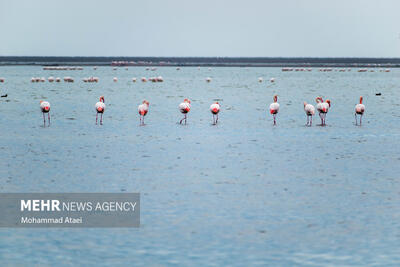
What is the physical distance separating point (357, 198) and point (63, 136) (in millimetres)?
16197

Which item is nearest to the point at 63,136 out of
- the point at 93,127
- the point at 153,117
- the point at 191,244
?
the point at 93,127

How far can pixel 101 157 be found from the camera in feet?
77.3

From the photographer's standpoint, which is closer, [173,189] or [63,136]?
[173,189]

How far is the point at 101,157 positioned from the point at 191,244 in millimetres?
11304

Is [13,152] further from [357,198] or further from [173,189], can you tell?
[357,198]

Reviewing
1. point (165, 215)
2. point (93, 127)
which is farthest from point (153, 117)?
point (165, 215)

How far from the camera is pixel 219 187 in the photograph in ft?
59.6

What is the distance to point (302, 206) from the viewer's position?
15.9 metres

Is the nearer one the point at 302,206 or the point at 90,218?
the point at 90,218

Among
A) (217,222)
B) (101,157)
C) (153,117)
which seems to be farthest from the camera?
(153,117)

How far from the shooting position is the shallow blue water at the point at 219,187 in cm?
1228

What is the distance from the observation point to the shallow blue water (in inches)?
484

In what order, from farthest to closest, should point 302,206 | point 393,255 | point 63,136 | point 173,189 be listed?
point 63,136, point 173,189, point 302,206, point 393,255

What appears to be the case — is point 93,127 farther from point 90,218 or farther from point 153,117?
point 90,218
